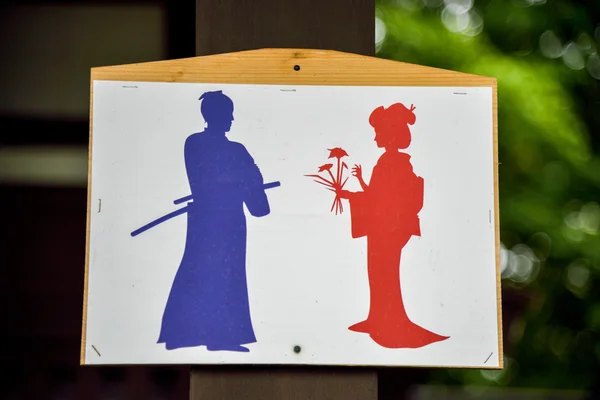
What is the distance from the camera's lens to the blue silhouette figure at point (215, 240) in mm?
1436

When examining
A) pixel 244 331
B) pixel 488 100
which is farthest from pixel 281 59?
pixel 244 331

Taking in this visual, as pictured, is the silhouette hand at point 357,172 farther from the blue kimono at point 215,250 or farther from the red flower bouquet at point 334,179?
the blue kimono at point 215,250

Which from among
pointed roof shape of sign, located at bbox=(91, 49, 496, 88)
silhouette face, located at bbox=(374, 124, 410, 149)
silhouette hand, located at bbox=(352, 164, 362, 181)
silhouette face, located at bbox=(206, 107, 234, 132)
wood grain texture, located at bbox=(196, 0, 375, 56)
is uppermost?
wood grain texture, located at bbox=(196, 0, 375, 56)

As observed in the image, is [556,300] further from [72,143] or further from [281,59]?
[281,59]

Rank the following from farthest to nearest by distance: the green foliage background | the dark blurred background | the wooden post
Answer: the green foliage background, the dark blurred background, the wooden post

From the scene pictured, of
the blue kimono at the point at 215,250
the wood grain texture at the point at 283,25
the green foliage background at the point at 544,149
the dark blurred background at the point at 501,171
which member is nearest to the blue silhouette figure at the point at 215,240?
the blue kimono at the point at 215,250

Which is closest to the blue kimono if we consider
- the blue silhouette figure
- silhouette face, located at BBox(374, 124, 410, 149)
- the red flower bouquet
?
the blue silhouette figure

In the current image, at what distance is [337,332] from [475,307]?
24 cm

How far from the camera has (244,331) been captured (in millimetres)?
1437

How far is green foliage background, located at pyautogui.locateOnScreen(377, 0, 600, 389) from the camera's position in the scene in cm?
509

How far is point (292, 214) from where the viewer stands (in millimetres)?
1475

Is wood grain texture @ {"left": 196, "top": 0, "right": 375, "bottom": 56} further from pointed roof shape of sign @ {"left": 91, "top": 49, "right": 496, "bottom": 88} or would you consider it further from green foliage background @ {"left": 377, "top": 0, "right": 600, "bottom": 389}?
green foliage background @ {"left": 377, "top": 0, "right": 600, "bottom": 389}

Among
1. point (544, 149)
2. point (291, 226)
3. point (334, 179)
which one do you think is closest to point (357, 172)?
point (334, 179)

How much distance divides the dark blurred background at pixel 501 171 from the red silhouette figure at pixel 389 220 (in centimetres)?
106
